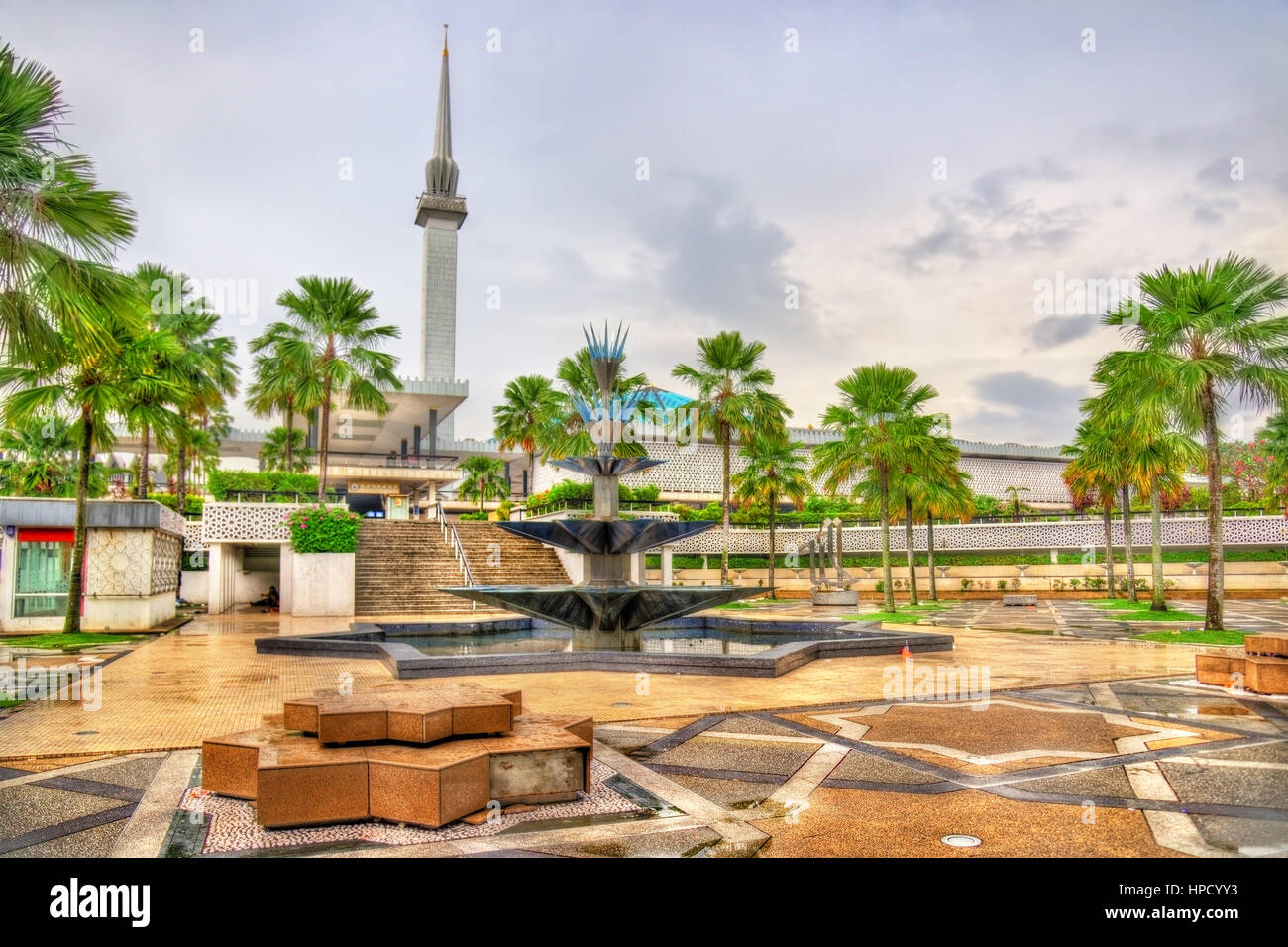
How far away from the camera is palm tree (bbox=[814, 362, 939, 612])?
2444 centimetres

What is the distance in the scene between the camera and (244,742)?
536 cm

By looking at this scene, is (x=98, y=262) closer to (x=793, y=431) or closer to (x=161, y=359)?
(x=161, y=359)

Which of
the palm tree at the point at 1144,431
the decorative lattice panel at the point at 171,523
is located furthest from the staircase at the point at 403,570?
the palm tree at the point at 1144,431

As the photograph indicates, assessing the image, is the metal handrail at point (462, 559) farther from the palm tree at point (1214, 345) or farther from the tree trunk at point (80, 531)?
the palm tree at point (1214, 345)

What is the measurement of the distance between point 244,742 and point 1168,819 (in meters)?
5.22

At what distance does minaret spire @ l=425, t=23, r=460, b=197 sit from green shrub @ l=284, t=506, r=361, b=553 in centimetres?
4570

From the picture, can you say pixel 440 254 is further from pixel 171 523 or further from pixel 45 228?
pixel 45 228

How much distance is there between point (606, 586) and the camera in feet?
46.3

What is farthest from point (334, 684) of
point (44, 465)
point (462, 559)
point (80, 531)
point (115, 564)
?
point (44, 465)

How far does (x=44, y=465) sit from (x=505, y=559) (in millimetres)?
16581

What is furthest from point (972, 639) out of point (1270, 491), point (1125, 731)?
point (1270, 491)

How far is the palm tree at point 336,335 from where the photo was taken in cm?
2786

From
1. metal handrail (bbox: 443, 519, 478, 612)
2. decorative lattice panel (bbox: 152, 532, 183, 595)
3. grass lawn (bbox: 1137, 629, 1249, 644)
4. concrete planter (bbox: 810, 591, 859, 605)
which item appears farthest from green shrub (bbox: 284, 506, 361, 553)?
grass lawn (bbox: 1137, 629, 1249, 644)
